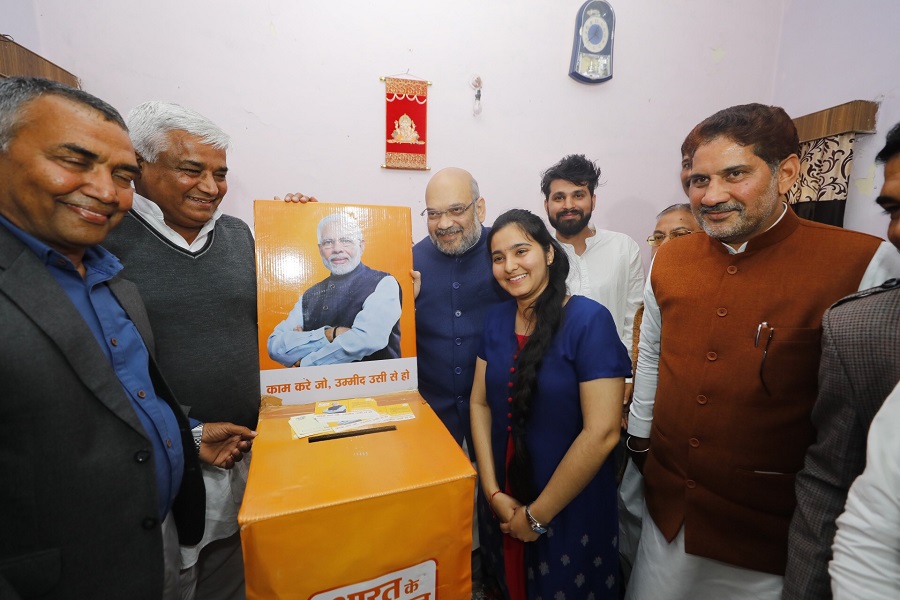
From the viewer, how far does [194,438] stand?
111cm

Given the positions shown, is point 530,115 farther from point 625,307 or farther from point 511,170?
point 625,307

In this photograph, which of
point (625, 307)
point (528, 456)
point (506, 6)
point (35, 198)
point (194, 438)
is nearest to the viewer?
point (35, 198)

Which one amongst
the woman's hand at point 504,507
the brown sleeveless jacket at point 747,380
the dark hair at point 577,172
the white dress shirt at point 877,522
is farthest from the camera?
the dark hair at point 577,172

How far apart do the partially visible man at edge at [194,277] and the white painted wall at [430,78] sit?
1095 millimetres

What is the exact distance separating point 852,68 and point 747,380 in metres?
2.64

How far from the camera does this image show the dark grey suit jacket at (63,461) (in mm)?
703

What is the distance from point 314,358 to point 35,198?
2.25 feet

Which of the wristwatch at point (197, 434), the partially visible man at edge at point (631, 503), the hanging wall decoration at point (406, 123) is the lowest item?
the partially visible man at edge at point (631, 503)

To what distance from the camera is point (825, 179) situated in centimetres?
243

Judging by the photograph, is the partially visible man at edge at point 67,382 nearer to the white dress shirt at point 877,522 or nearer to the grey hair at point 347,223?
the grey hair at point 347,223

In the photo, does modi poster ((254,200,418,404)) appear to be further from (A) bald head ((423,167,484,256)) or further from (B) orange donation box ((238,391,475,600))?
(A) bald head ((423,167,484,256))

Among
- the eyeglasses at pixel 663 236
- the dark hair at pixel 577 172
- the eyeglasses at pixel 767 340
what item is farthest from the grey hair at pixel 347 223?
the eyeglasses at pixel 663 236

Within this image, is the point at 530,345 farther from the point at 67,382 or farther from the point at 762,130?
the point at 67,382

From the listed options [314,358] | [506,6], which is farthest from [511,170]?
[314,358]
